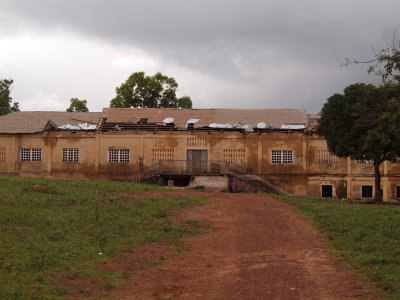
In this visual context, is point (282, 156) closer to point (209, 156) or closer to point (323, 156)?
point (323, 156)

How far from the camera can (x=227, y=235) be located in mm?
16594

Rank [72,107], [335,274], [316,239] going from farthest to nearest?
[72,107]
[316,239]
[335,274]

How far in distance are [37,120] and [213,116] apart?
49.6 feet

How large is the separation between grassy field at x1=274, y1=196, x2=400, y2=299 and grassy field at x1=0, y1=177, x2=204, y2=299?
483 centimetres

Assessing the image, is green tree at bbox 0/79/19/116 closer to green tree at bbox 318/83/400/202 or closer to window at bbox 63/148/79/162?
window at bbox 63/148/79/162

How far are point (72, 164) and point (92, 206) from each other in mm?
22445

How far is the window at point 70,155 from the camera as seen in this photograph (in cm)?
4156

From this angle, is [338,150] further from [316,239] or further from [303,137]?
[316,239]

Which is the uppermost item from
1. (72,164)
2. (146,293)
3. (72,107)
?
(72,107)

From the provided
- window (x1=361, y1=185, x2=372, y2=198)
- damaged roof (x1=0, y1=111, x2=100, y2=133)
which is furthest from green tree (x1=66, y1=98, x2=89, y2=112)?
window (x1=361, y1=185, x2=372, y2=198)

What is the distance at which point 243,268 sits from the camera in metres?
12.0

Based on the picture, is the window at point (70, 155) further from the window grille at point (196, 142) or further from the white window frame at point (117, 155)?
the window grille at point (196, 142)

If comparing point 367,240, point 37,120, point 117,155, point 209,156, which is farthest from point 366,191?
point 37,120

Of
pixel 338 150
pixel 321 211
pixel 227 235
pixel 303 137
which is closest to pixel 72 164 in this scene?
pixel 303 137
